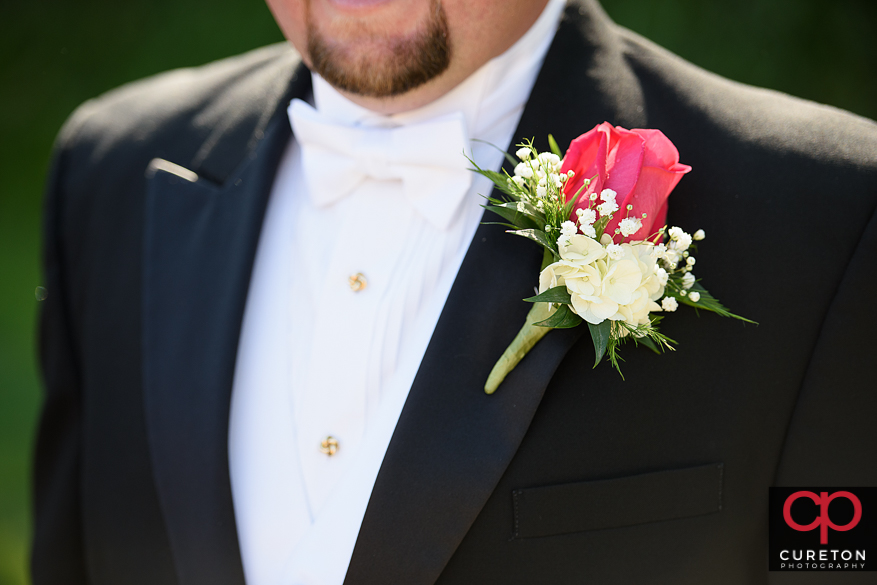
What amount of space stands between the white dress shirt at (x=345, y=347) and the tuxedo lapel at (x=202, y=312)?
0.23 ft

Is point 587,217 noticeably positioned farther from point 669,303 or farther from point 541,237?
point 669,303

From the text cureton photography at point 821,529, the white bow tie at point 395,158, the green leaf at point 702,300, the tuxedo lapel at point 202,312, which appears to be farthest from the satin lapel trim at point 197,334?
the text cureton photography at point 821,529

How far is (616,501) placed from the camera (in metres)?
1.38

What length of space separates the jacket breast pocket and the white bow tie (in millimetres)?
584

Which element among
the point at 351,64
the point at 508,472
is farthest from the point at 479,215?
the point at 508,472

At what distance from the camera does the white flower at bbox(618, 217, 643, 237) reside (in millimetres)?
1121

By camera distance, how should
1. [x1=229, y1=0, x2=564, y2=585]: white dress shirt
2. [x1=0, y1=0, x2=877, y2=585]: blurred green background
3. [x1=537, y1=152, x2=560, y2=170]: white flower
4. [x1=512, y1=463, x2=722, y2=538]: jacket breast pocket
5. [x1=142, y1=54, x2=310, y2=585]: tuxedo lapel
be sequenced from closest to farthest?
[x1=537, y1=152, x2=560, y2=170]: white flower, [x1=512, y1=463, x2=722, y2=538]: jacket breast pocket, [x1=229, y1=0, x2=564, y2=585]: white dress shirt, [x1=142, y1=54, x2=310, y2=585]: tuxedo lapel, [x1=0, y1=0, x2=877, y2=585]: blurred green background

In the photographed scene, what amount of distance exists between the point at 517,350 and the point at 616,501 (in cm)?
35

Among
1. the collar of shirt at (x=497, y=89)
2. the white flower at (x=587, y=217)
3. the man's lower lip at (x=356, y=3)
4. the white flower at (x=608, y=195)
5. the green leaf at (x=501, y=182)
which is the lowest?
the white flower at (x=587, y=217)

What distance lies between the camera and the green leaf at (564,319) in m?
1.22

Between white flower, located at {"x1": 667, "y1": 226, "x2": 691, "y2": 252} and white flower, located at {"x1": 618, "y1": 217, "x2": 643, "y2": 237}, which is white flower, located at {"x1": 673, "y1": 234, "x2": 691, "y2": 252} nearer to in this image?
white flower, located at {"x1": 667, "y1": 226, "x2": 691, "y2": 252}

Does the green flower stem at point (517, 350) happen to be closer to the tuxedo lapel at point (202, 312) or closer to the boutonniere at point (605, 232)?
the boutonniere at point (605, 232)

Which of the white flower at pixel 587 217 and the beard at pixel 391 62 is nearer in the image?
the white flower at pixel 587 217

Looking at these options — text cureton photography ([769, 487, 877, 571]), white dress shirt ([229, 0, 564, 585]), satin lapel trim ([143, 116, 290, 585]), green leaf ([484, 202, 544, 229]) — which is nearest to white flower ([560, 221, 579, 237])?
green leaf ([484, 202, 544, 229])
